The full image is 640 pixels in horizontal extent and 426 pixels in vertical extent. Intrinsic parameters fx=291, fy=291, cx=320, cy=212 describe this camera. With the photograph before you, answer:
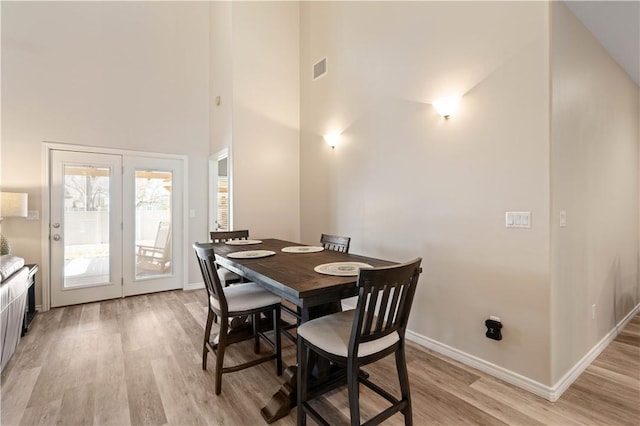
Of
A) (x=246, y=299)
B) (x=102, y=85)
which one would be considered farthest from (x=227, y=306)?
(x=102, y=85)

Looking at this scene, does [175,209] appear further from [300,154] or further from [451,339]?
[451,339]

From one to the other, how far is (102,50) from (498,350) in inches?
225

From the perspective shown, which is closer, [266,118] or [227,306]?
[227,306]

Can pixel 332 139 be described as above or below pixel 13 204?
above

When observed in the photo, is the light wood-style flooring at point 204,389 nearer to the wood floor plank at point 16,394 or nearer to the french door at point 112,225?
the wood floor plank at point 16,394

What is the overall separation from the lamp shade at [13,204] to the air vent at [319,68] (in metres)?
3.78

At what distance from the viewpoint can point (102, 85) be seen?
4.00 meters

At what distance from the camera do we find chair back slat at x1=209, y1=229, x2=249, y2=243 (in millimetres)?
3511

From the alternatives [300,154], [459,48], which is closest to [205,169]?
[300,154]

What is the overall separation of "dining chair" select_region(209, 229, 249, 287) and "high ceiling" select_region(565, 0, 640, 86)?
3568 millimetres

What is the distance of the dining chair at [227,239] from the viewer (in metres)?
3.10

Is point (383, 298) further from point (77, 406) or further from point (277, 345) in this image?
point (77, 406)

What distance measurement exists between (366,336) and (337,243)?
4.97 ft

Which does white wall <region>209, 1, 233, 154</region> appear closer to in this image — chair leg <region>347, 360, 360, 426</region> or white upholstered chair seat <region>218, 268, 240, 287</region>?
white upholstered chair seat <region>218, 268, 240, 287</region>
